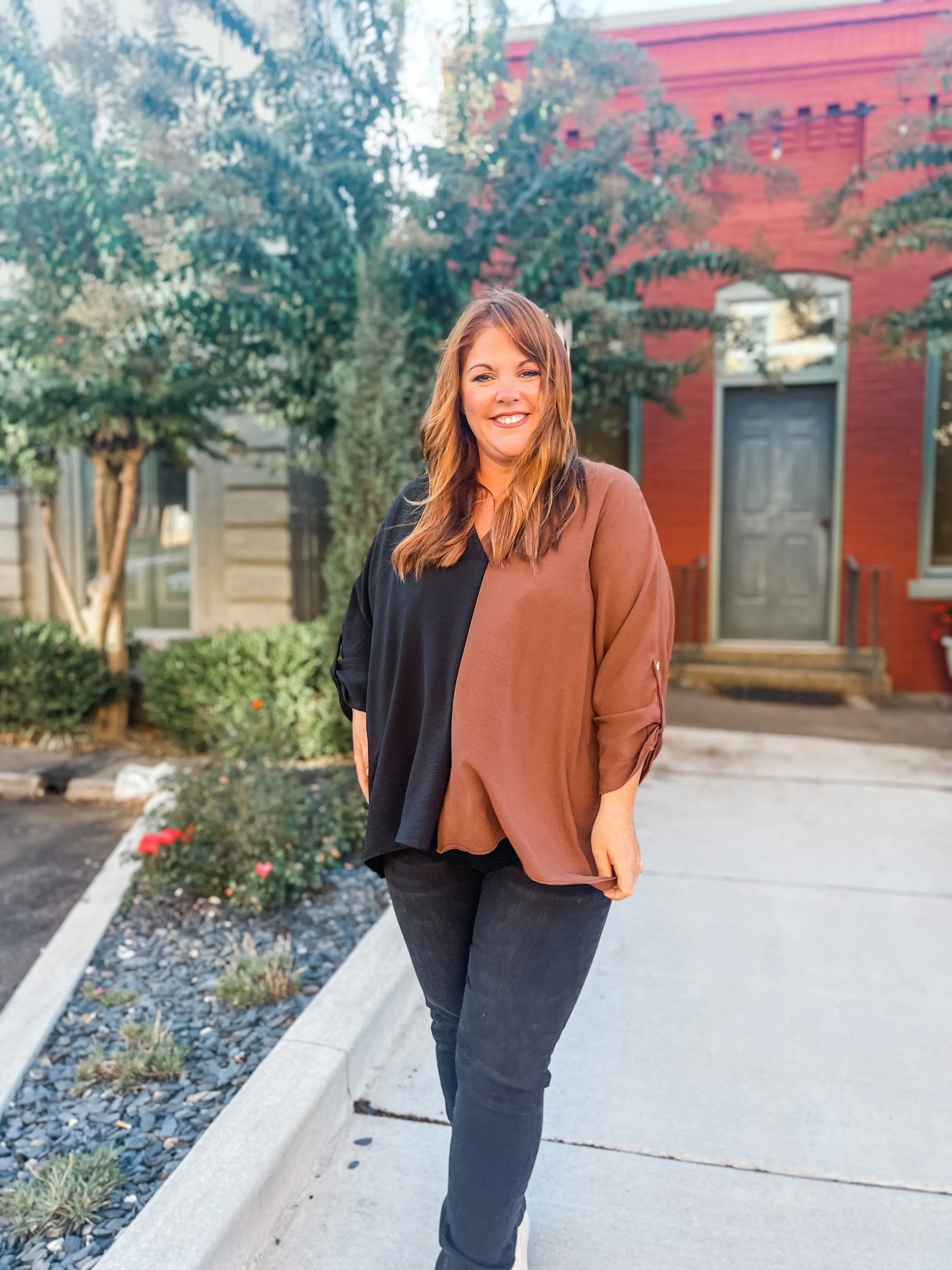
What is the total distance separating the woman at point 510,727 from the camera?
1.68m

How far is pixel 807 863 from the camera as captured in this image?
432 centimetres

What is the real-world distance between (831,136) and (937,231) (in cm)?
373

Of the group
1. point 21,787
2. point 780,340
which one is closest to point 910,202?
point 780,340

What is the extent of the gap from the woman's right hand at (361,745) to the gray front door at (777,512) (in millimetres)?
7795

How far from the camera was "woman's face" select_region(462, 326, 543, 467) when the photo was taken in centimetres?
176

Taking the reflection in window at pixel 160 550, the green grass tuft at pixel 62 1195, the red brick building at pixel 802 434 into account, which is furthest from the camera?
the reflection in window at pixel 160 550

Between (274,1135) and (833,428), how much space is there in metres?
8.45

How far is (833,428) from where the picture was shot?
9.11m

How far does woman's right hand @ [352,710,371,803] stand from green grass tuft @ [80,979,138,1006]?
155 cm

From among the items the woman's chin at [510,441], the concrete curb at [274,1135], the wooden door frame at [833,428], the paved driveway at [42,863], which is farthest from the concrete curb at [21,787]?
the wooden door frame at [833,428]

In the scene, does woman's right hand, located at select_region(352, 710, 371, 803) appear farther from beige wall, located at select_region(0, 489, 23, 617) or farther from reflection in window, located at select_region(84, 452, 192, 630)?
beige wall, located at select_region(0, 489, 23, 617)

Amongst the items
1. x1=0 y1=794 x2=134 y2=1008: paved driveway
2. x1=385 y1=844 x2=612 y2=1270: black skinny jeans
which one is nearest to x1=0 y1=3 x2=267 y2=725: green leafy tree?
x1=0 y1=794 x2=134 y2=1008: paved driveway

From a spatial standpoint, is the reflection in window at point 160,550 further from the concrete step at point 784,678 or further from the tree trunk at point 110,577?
the concrete step at point 784,678

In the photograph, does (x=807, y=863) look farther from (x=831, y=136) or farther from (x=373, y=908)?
(x=831, y=136)
